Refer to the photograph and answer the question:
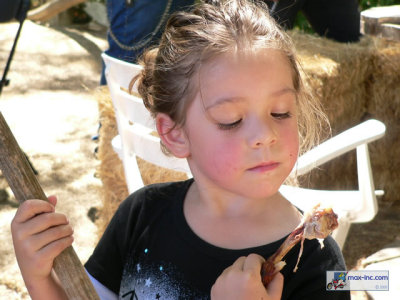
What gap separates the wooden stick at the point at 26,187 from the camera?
1026mm

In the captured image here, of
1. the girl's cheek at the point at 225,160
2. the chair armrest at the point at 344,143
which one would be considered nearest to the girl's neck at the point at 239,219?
the girl's cheek at the point at 225,160

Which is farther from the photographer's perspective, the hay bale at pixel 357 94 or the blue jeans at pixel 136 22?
the hay bale at pixel 357 94

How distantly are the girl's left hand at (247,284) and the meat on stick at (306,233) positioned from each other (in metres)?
0.01

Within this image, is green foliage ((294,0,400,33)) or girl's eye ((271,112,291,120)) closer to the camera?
girl's eye ((271,112,291,120))

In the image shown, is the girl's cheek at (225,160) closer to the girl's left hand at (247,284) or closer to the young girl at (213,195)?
the young girl at (213,195)

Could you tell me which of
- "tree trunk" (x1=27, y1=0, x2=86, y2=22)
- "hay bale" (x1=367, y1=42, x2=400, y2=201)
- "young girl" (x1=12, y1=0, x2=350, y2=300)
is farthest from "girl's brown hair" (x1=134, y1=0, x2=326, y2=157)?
"tree trunk" (x1=27, y1=0, x2=86, y2=22)

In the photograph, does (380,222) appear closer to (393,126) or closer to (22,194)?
(393,126)

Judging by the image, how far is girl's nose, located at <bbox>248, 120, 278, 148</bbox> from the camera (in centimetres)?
108

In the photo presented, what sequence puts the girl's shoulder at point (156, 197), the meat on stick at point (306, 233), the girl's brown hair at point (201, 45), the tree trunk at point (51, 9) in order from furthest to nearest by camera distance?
the tree trunk at point (51, 9) → the girl's shoulder at point (156, 197) → the girl's brown hair at point (201, 45) → the meat on stick at point (306, 233)

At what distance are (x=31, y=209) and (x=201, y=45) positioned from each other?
0.45m

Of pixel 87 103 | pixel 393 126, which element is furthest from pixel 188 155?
pixel 87 103

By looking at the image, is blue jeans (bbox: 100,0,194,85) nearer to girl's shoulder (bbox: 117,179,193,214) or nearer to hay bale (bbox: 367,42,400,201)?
hay bale (bbox: 367,42,400,201)

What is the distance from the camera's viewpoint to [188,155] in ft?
4.19

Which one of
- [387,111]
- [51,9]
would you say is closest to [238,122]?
[387,111]
